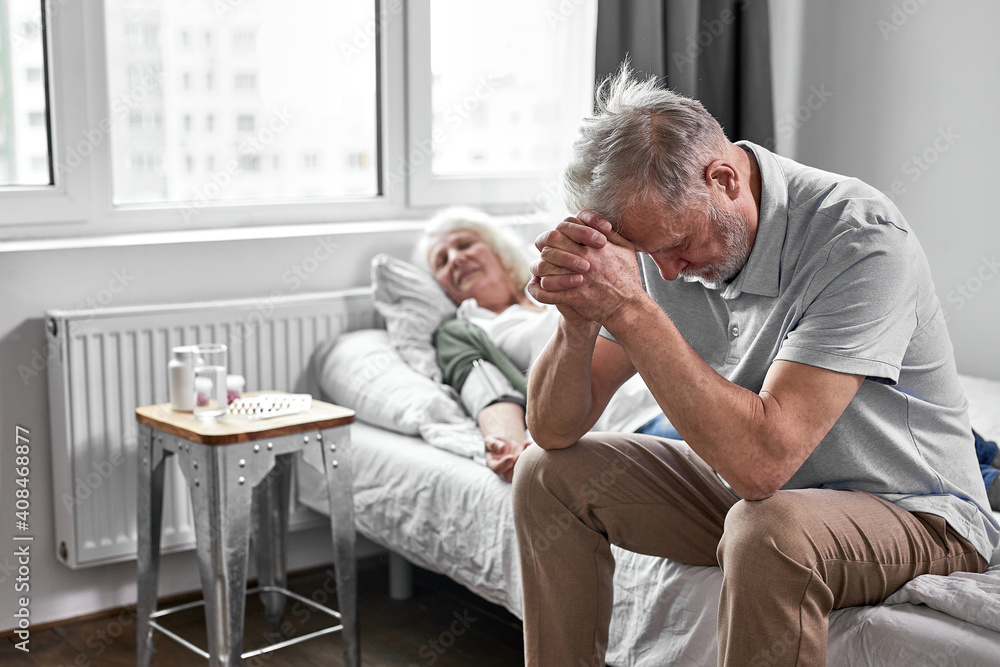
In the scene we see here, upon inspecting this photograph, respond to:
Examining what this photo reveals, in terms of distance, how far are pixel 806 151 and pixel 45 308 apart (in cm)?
200

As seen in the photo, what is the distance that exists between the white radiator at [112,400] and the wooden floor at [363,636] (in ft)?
0.52

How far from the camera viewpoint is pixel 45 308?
2088 mm

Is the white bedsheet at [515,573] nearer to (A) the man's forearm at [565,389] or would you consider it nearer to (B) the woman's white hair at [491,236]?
(A) the man's forearm at [565,389]

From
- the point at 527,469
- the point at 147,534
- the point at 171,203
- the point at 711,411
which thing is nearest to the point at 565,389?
the point at 527,469

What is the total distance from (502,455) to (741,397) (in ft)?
2.57

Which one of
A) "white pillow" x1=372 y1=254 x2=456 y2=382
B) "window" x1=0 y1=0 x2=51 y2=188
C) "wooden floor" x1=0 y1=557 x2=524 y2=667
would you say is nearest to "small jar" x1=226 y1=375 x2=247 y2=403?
"white pillow" x1=372 y1=254 x2=456 y2=382

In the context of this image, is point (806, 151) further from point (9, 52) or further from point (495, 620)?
point (9, 52)

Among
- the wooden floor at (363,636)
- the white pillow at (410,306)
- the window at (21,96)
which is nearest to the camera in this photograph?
the wooden floor at (363,636)

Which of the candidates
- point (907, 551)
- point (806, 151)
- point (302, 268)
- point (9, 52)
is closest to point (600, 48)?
point (806, 151)

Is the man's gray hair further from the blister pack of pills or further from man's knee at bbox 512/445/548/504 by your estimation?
the blister pack of pills

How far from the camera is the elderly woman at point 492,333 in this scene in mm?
1881

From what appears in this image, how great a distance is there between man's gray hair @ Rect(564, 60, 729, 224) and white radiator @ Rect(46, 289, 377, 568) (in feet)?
3.98

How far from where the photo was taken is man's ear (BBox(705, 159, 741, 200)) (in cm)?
122

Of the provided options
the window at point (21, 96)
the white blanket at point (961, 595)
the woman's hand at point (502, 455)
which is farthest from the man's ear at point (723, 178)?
the window at point (21, 96)
